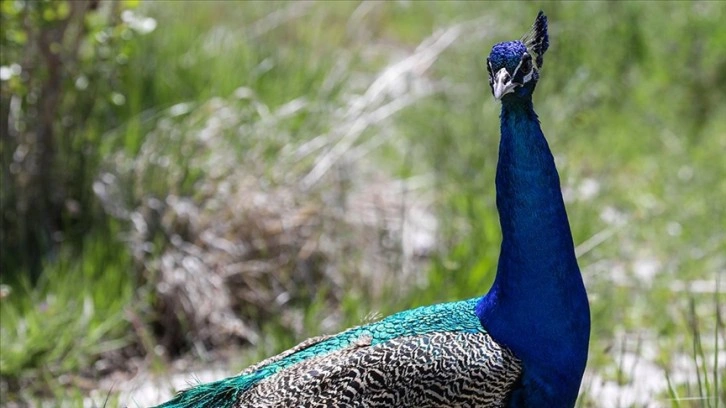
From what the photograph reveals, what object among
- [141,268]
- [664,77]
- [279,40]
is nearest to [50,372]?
[141,268]

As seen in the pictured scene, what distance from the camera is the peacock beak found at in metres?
2.47

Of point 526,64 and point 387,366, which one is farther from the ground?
point 526,64

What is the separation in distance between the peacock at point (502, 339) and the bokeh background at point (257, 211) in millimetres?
747

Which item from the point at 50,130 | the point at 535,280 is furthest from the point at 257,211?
the point at 535,280

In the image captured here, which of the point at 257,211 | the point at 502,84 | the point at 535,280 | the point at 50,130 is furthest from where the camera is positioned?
the point at 257,211

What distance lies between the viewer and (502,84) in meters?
2.48

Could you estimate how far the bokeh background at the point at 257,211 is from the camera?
396 cm

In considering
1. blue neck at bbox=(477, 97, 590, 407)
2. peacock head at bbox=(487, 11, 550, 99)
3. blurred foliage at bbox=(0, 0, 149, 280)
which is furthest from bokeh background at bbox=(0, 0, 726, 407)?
peacock head at bbox=(487, 11, 550, 99)

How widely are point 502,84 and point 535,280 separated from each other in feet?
1.43

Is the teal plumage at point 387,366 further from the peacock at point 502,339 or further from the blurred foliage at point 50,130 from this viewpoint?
the blurred foliage at point 50,130

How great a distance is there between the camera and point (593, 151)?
18.8 feet

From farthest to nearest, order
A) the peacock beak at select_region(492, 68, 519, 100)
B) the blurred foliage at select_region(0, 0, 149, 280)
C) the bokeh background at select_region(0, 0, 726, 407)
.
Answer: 1. the blurred foliage at select_region(0, 0, 149, 280)
2. the bokeh background at select_region(0, 0, 726, 407)
3. the peacock beak at select_region(492, 68, 519, 100)

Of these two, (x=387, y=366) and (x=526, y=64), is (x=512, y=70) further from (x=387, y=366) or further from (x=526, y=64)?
(x=387, y=366)

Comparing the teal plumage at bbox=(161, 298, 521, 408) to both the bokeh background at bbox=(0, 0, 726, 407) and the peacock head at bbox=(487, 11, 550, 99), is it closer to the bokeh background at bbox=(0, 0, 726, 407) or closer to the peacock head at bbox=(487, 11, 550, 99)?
the peacock head at bbox=(487, 11, 550, 99)
